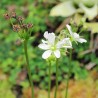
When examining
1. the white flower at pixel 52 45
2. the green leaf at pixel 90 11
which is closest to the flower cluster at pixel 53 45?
the white flower at pixel 52 45

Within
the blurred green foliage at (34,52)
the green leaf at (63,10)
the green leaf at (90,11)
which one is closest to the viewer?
the blurred green foliage at (34,52)

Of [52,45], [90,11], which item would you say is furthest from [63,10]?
[52,45]

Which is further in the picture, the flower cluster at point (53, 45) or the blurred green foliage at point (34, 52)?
the blurred green foliage at point (34, 52)

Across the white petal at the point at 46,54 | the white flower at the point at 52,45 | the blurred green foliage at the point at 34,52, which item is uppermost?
the blurred green foliage at the point at 34,52

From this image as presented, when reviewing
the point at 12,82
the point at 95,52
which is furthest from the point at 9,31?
the point at 95,52

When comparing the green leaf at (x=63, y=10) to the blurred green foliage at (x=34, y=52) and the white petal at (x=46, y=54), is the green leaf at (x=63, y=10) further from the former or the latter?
the white petal at (x=46, y=54)

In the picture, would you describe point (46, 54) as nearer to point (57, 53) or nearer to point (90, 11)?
point (57, 53)

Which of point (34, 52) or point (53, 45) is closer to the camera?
point (53, 45)

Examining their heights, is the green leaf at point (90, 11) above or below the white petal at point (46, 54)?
above

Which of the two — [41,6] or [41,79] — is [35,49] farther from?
[41,6]
